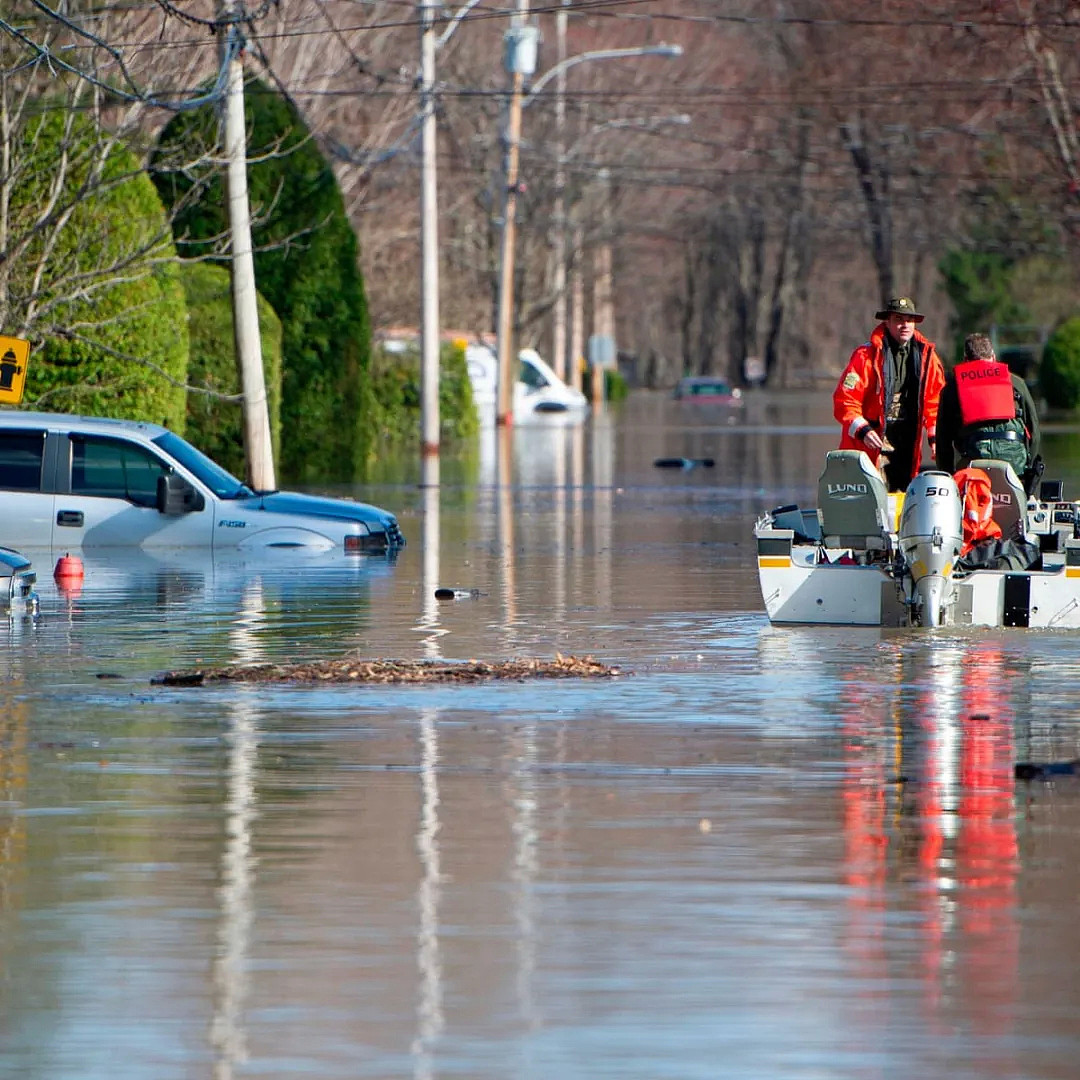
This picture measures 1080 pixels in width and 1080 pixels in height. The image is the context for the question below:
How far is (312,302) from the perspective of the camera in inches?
1597

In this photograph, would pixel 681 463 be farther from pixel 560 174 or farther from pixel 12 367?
pixel 560 174

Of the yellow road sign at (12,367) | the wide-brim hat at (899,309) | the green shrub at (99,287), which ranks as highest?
the green shrub at (99,287)

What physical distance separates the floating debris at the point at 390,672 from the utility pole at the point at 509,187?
41.2 m

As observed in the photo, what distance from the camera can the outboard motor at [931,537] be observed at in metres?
16.5

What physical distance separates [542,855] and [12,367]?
14.6 m

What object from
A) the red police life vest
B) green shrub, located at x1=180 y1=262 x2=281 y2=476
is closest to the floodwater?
the red police life vest

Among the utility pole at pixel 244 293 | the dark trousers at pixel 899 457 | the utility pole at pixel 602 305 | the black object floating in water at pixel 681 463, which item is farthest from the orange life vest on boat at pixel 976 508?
the utility pole at pixel 602 305

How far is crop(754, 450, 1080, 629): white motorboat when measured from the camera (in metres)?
16.7

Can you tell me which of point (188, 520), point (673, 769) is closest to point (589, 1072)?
point (673, 769)

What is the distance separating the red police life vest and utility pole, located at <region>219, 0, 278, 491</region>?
12.3 m

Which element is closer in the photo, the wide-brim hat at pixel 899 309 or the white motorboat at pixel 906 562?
the white motorboat at pixel 906 562

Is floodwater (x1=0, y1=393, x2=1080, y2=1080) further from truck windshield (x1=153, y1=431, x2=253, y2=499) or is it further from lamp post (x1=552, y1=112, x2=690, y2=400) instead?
lamp post (x1=552, y1=112, x2=690, y2=400)

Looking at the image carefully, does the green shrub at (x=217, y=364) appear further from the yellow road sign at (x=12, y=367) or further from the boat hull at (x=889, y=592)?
the boat hull at (x=889, y=592)

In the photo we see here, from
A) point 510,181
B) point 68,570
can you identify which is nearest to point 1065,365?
point 510,181
